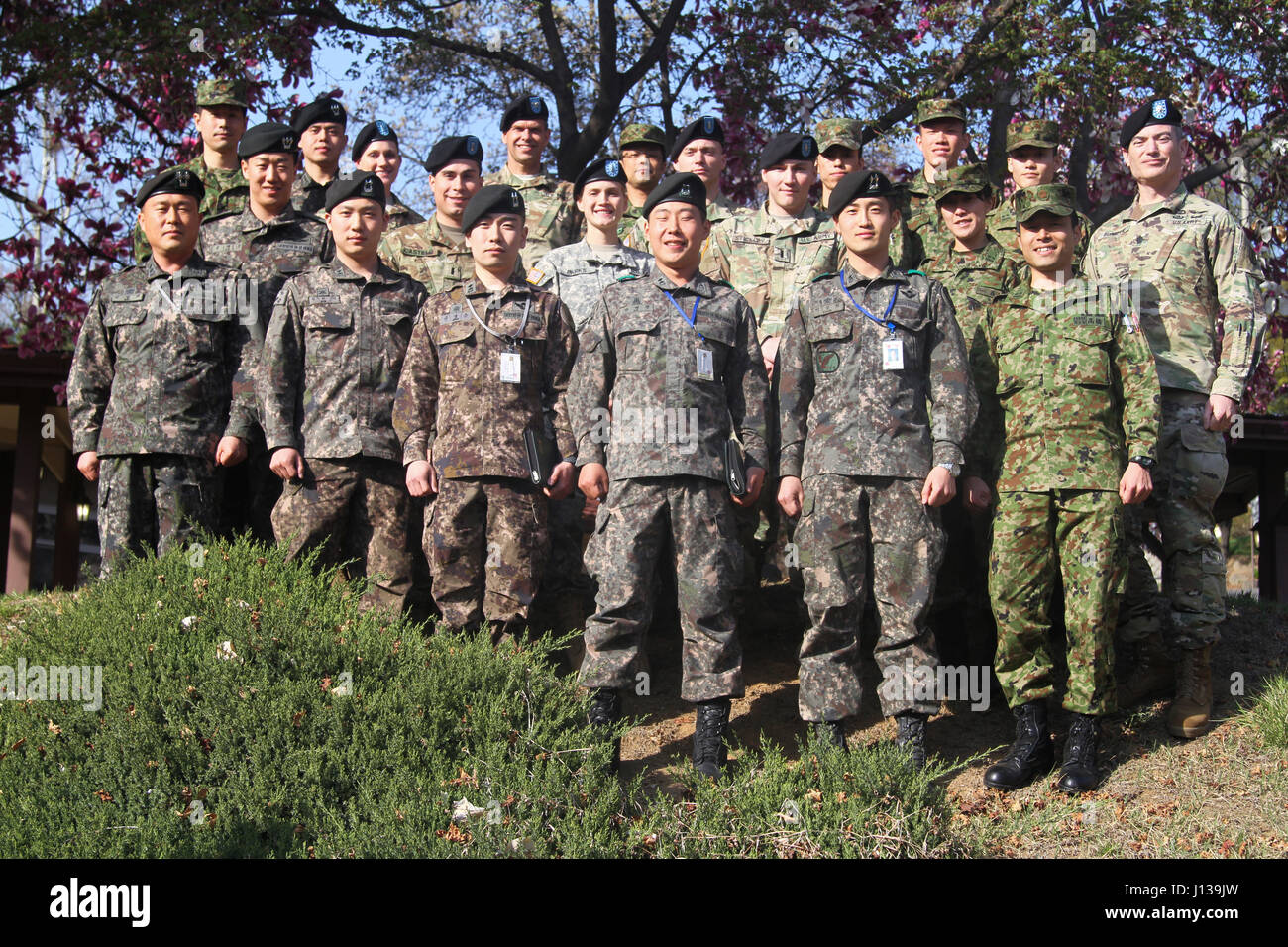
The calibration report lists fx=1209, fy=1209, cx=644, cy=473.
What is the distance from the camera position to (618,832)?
436cm

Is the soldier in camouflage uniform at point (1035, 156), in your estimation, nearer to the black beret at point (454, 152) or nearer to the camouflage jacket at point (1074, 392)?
the camouflage jacket at point (1074, 392)

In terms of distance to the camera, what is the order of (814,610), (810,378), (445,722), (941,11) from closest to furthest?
(445,722) < (814,610) < (810,378) < (941,11)

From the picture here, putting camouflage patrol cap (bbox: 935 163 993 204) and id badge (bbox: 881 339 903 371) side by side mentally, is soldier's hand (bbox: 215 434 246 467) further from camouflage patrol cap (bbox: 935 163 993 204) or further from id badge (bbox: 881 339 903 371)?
camouflage patrol cap (bbox: 935 163 993 204)

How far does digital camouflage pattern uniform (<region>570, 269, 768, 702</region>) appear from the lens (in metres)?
5.02

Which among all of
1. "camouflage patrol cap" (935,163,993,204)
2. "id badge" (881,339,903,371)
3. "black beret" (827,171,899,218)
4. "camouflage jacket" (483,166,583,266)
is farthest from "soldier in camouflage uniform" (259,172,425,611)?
"camouflage patrol cap" (935,163,993,204)

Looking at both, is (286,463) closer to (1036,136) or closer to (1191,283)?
(1036,136)

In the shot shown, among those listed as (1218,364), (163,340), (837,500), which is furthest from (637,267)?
(1218,364)

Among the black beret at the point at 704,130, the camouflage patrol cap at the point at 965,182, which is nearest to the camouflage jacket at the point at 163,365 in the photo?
the black beret at the point at 704,130

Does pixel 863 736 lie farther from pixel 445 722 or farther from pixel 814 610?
pixel 445 722

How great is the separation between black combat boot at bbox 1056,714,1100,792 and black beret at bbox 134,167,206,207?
4991 millimetres

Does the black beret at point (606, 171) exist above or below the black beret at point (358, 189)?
above

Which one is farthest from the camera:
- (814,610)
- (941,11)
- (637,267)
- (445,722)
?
(941,11)

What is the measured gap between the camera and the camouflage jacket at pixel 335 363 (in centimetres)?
578

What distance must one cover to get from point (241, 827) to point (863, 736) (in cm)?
289
